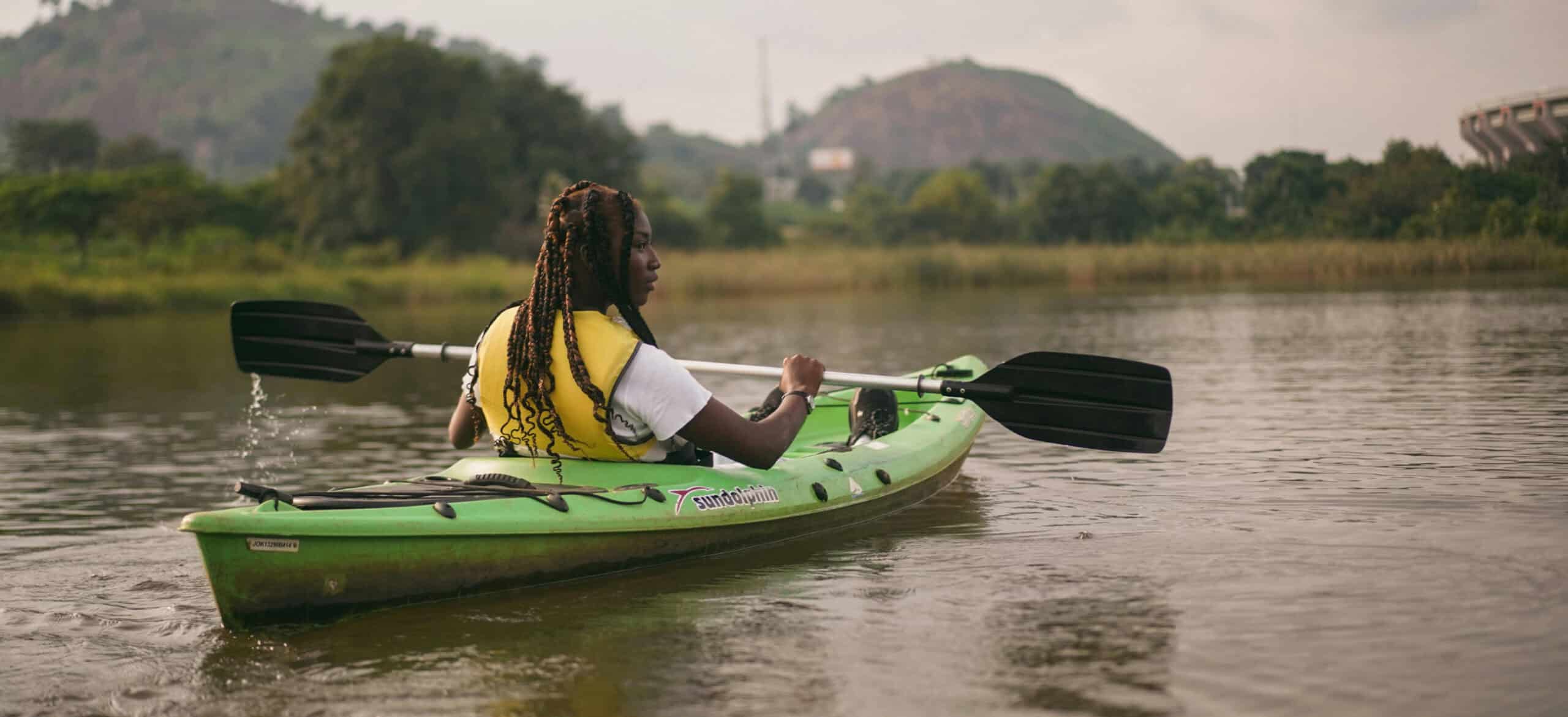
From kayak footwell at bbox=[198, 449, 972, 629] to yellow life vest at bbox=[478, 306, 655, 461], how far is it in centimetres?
34

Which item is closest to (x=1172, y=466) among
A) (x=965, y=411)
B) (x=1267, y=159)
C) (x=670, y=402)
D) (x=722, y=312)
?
(x=965, y=411)

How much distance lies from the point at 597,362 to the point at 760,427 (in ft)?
2.16

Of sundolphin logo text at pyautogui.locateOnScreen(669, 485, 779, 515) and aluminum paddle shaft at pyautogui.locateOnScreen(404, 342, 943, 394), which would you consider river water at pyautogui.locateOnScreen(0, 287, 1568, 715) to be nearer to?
sundolphin logo text at pyautogui.locateOnScreen(669, 485, 779, 515)

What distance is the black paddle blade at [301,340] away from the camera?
7.84 m

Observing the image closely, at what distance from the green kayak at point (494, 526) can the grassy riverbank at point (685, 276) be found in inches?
773

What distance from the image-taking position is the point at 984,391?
674 cm

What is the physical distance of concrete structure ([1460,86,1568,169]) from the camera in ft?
49.0

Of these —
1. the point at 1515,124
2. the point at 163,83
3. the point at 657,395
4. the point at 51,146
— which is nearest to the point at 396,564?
the point at 657,395

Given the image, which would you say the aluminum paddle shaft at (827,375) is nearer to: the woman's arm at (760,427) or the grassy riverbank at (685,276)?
the woman's arm at (760,427)

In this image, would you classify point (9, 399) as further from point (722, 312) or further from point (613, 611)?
point (722, 312)

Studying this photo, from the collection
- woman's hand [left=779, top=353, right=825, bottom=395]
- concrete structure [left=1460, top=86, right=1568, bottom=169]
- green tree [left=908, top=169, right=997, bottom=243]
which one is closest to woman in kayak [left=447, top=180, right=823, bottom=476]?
woman's hand [left=779, top=353, right=825, bottom=395]

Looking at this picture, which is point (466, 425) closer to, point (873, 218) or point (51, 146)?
point (873, 218)

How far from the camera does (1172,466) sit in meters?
8.20

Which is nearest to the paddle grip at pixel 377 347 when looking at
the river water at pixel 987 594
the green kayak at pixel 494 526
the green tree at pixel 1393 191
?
the river water at pixel 987 594
